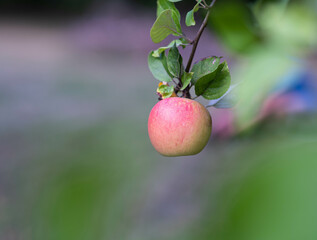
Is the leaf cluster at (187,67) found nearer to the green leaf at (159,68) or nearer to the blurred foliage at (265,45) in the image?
the green leaf at (159,68)

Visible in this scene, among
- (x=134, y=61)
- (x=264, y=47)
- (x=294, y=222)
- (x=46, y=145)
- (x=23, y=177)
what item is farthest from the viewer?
(x=134, y=61)

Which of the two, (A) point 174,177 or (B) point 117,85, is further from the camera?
(B) point 117,85

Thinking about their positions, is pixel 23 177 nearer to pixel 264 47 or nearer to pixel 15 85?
pixel 15 85

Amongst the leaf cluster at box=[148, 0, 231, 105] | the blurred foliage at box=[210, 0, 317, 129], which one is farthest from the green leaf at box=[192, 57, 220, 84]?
the blurred foliage at box=[210, 0, 317, 129]

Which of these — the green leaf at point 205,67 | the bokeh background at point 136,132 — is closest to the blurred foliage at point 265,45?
the bokeh background at point 136,132

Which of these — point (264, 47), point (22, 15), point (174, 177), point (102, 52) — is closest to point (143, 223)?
point (174, 177)

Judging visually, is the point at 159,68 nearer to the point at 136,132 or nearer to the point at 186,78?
the point at 186,78
